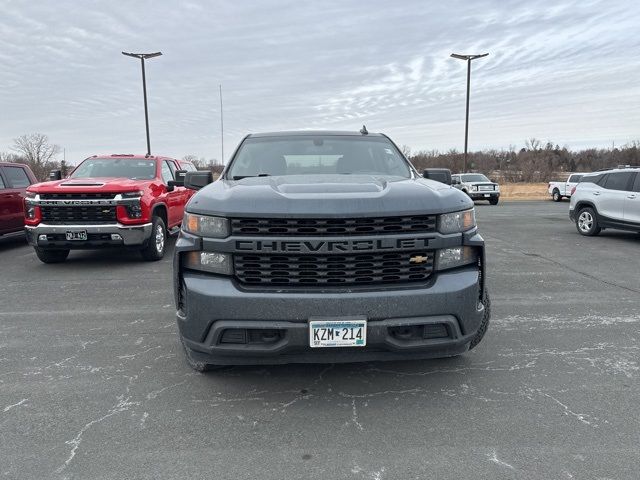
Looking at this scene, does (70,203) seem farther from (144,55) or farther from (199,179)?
(144,55)

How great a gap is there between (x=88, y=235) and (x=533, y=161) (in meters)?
57.9

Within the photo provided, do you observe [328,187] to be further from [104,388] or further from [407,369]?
[104,388]

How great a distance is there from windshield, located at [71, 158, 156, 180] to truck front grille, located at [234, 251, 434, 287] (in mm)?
6511

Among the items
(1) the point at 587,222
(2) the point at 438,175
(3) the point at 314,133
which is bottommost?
(1) the point at 587,222

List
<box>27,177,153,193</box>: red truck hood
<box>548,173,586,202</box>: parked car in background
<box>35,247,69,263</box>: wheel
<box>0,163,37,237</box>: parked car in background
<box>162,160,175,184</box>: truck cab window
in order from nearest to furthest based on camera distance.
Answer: <box>27,177,153,193</box>: red truck hood
<box>35,247,69,263</box>: wheel
<box>162,160,175,184</box>: truck cab window
<box>0,163,37,237</box>: parked car in background
<box>548,173,586,202</box>: parked car in background

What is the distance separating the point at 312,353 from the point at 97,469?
1285 mm

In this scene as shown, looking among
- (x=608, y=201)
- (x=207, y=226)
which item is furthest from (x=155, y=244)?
(x=608, y=201)

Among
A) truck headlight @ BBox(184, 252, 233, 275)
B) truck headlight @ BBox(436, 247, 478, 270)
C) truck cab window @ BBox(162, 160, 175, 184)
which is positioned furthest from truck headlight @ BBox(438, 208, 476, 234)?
truck cab window @ BBox(162, 160, 175, 184)

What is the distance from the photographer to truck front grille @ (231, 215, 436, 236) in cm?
299

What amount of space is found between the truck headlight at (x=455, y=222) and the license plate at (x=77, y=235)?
6.12 metres

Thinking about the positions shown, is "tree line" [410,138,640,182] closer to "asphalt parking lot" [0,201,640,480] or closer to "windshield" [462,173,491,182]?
"windshield" [462,173,491,182]

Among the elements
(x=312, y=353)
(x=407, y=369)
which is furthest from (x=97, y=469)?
(x=407, y=369)

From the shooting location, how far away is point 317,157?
460 centimetres

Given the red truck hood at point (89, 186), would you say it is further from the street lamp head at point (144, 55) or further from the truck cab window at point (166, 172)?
the street lamp head at point (144, 55)
